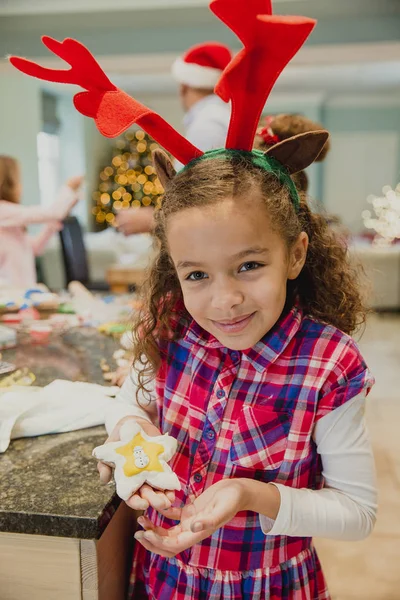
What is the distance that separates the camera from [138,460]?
2.46 ft

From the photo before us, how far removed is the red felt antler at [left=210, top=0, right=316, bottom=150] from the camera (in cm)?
62

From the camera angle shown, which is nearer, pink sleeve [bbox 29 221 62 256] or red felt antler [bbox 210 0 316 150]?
red felt antler [bbox 210 0 316 150]

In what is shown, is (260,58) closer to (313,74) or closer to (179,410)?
(179,410)

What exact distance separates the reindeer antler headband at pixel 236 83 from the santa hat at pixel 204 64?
1.54 m

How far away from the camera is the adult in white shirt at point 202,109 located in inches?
84.7

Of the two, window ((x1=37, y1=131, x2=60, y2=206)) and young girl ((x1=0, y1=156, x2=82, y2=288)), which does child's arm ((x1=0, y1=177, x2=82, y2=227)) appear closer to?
young girl ((x1=0, y1=156, x2=82, y2=288))

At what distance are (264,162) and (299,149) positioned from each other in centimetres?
6

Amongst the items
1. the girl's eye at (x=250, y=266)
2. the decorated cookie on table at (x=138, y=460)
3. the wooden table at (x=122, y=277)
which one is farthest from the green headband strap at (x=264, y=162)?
the wooden table at (x=122, y=277)

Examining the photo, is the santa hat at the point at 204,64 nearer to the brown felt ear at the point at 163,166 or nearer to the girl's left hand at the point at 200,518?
the brown felt ear at the point at 163,166

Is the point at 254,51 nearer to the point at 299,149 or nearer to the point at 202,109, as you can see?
the point at 299,149

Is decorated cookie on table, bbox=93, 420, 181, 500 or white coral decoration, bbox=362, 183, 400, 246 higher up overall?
decorated cookie on table, bbox=93, 420, 181, 500

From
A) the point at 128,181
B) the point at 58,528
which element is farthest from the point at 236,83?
the point at 128,181

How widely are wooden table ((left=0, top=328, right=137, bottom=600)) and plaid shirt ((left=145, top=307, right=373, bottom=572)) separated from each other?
133mm

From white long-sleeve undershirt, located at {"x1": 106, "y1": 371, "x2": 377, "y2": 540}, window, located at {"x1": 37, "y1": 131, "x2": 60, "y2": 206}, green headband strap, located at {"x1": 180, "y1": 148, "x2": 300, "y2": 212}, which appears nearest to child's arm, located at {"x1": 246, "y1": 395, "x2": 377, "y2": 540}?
white long-sleeve undershirt, located at {"x1": 106, "y1": 371, "x2": 377, "y2": 540}
